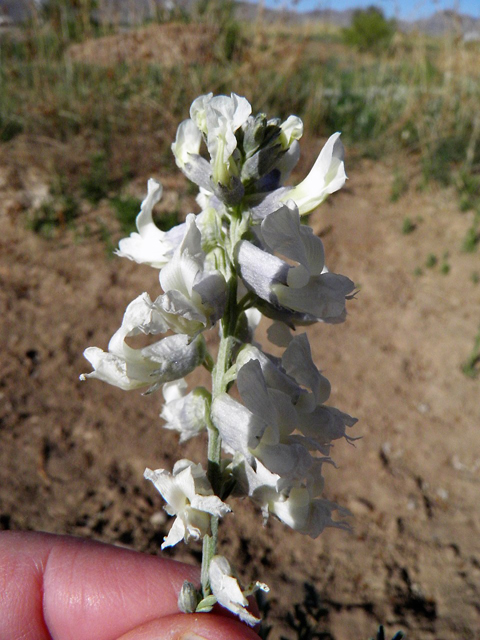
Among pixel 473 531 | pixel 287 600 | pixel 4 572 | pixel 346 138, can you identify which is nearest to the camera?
pixel 4 572

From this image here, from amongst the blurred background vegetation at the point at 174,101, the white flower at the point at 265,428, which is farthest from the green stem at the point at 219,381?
the blurred background vegetation at the point at 174,101

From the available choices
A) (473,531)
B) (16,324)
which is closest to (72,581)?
(473,531)

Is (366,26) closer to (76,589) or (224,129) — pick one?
(224,129)

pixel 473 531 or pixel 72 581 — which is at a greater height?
pixel 72 581

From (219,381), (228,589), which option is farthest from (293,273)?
(228,589)

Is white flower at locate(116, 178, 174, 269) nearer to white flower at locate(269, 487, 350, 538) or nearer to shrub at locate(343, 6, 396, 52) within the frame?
white flower at locate(269, 487, 350, 538)

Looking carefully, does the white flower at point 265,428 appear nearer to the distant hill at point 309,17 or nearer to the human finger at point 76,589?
the human finger at point 76,589

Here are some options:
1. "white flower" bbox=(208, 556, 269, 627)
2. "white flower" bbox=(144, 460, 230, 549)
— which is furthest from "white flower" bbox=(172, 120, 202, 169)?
"white flower" bbox=(208, 556, 269, 627)

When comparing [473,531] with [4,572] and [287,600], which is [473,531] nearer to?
[287,600]
